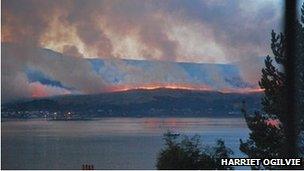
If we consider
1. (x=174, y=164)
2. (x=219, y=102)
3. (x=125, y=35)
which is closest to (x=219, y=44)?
(x=219, y=102)

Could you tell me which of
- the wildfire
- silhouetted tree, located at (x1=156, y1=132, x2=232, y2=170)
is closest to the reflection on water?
silhouetted tree, located at (x1=156, y1=132, x2=232, y2=170)

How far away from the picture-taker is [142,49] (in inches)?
173

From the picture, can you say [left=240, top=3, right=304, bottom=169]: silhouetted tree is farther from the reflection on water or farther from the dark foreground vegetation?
the reflection on water

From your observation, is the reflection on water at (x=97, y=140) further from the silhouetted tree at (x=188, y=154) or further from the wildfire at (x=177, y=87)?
the wildfire at (x=177, y=87)

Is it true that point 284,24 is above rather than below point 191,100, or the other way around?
above

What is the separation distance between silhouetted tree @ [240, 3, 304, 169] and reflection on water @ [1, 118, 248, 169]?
116 mm

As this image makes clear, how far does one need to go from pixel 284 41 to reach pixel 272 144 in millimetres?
839

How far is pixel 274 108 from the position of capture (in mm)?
4309

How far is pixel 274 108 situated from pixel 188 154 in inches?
31.6

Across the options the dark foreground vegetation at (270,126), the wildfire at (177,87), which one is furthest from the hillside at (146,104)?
the dark foreground vegetation at (270,126)

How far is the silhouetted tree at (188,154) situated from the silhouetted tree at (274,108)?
207 millimetres

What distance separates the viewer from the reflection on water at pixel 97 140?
14.0 feet

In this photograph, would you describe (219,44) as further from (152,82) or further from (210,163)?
(210,163)

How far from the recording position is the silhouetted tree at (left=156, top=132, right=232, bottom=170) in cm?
420
